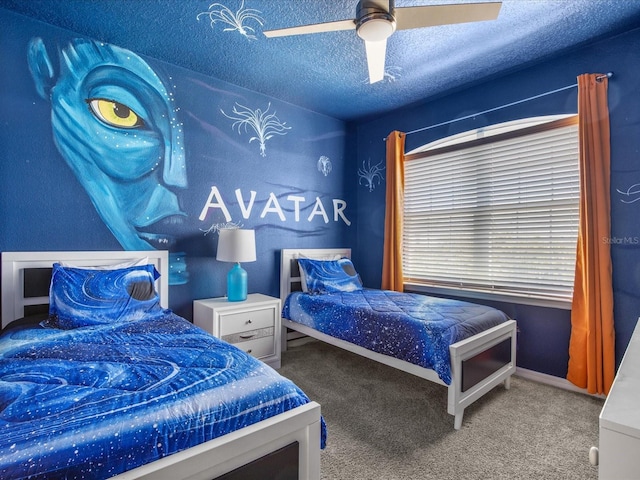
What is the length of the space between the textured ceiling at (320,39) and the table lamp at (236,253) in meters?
1.46

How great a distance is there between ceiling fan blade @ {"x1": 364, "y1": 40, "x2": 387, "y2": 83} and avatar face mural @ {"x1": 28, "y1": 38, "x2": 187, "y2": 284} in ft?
5.73

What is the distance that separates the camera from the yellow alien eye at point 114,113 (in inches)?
98.9

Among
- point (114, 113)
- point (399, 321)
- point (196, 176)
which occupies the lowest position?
point (399, 321)

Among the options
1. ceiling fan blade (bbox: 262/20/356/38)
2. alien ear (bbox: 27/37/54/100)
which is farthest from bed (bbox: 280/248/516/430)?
alien ear (bbox: 27/37/54/100)

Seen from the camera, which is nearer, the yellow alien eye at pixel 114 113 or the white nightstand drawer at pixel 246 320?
the yellow alien eye at pixel 114 113

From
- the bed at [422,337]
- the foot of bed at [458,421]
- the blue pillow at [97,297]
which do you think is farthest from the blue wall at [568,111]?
the blue pillow at [97,297]

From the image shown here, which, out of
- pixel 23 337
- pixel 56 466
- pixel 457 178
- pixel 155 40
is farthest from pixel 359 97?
pixel 56 466

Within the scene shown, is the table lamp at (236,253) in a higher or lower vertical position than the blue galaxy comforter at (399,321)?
higher

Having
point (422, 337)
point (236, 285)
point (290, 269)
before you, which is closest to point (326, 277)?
point (290, 269)

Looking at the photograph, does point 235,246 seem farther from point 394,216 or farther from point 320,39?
point 394,216

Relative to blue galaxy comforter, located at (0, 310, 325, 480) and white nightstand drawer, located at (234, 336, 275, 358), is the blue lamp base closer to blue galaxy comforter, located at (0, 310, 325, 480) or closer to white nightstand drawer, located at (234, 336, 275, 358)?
white nightstand drawer, located at (234, 336, 275, 358)

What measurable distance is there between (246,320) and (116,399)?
1.69 meters

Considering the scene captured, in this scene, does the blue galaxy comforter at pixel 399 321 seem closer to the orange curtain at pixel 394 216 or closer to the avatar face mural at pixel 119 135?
the orange curtain at pixel 394 216

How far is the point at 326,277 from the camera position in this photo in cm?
334
